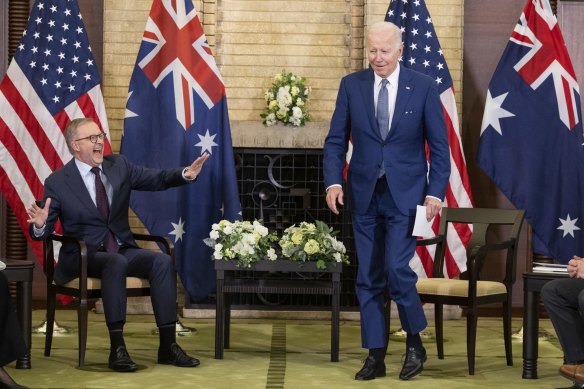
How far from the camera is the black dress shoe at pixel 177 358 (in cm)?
552

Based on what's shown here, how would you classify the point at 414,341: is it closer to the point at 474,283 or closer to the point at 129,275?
the point at 474,283

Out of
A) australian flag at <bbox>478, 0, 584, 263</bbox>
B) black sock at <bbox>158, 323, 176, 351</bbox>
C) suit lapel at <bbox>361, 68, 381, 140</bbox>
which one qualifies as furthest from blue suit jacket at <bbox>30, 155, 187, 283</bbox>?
australian flag at <bbox>478, 0, 584, 263</bbox>

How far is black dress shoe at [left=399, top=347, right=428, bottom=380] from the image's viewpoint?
5209 millimetres

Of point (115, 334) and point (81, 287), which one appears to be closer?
point (115, 334)

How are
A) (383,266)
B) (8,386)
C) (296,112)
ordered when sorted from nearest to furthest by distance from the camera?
(8,386), (383,266), (296,112)

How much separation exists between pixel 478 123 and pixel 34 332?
12.4 feet

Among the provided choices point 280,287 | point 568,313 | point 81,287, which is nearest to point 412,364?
point 568,313

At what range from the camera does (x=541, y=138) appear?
705 centimetres

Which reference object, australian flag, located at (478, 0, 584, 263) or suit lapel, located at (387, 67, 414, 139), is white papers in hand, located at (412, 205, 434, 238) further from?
australian flag, located at (478, 0, 584, 263)

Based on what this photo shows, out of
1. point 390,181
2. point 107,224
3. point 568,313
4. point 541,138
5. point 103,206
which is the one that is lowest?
point 568,313

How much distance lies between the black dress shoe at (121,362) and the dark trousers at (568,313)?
2.13 m

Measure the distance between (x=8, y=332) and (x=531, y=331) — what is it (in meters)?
2.60

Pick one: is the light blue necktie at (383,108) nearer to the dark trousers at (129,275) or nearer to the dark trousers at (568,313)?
the dark trousers at (568,313)

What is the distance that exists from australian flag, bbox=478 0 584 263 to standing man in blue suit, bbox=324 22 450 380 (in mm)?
1978
